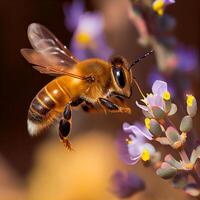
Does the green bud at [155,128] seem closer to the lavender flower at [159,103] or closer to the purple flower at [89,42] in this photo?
the lavender flower at [159,103]

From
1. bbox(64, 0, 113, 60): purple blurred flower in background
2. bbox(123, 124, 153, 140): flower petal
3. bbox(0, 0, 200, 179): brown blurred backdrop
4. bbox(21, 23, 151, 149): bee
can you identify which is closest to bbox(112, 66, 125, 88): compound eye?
bbox(21, 23, 151, 149): bee

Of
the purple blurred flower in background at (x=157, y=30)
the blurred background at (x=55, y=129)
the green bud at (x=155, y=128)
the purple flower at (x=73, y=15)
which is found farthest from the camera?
the blurred background at (x=55, y=129)


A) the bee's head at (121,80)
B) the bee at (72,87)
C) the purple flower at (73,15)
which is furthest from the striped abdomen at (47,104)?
the purple flower at (73,15)

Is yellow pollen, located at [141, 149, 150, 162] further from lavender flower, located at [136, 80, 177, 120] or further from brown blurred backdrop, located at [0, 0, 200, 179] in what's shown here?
brown blurred backdrop, located at [0, 0, 200, 179]

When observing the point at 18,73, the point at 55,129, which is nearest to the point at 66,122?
the point at 55,129

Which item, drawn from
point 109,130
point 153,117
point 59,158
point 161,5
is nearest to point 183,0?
point 109,130

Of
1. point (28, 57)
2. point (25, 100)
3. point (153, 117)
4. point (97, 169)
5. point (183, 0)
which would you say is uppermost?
point (28, 57)

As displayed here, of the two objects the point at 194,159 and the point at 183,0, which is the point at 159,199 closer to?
the point at 194,159
